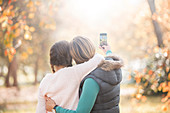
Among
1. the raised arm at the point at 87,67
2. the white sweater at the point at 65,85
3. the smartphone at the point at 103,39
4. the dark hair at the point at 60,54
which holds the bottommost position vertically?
the white sweater at the point at 65,85

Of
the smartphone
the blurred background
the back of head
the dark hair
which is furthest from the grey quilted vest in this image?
the blurred background

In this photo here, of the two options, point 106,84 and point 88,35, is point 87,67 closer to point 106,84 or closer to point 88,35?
point 106,84

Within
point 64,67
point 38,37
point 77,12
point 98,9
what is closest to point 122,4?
point 98,9

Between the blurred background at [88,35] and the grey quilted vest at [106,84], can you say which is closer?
the grey quilted vest at [106,84]

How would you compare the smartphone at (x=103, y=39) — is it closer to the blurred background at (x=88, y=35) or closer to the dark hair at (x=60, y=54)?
the dark hair at (x=60, y=54)

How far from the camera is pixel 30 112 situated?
787cm

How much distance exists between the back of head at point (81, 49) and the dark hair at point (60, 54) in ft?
0.47

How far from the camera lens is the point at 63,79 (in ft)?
6.54

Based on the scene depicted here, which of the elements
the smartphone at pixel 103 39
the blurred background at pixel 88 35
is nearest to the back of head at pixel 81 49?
the smartphone at pixel 103 39

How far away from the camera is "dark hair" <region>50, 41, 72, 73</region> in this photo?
2045 millimetres

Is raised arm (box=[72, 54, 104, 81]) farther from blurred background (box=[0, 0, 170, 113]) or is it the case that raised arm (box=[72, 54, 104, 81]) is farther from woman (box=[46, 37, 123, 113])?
blurred background (box=[0, 0, 170, 113])

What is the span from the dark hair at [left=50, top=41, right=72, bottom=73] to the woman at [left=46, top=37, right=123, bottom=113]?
0.14 metres

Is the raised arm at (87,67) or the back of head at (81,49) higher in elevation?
the back of head at (81,49)

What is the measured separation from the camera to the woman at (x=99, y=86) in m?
1.76
